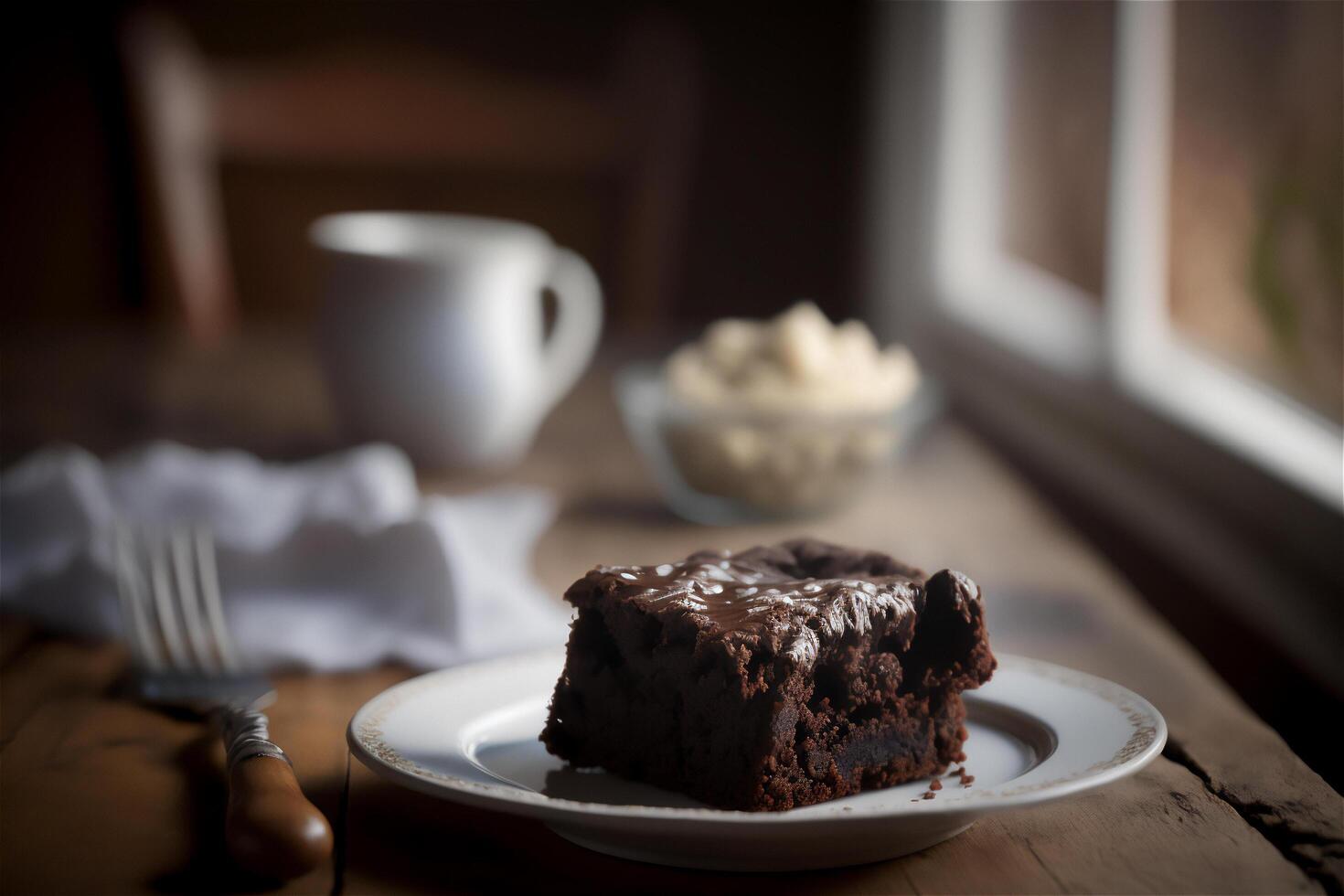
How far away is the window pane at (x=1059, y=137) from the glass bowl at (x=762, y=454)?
53 cm

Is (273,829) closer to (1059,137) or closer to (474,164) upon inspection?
(1059,137)

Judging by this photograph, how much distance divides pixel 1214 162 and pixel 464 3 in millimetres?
1812

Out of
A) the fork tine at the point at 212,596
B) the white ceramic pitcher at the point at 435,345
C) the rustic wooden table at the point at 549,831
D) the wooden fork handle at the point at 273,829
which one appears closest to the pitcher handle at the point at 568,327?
the white ceramic pitcher at the point at 435,345

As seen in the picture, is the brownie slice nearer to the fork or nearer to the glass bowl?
the fork

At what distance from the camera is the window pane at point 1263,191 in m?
1.05

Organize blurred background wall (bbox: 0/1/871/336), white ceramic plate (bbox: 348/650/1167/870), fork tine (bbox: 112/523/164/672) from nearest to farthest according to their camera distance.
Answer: white ceramic plate (bbox: 348/650/1167/870) → fork tine (bbox: 112/523/164/672) → blurred background wall (bbox: 0/1/871/336)

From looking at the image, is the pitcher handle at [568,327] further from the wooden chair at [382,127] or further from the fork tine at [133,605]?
the wooden chair at [382,127]

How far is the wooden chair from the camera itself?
2090 millimetres

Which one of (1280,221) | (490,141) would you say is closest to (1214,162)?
(1280,221)

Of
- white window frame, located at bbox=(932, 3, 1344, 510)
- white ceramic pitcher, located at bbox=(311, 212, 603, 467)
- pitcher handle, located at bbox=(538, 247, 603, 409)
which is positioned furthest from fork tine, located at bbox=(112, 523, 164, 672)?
white window frame, located at bbox=(932, 3, 1344, 510)

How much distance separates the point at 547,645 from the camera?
84 centimetres

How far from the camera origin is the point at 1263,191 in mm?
1167

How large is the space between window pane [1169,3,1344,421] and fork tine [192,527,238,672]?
31.1 inches

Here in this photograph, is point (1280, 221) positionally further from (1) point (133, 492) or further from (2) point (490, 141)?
(2) point (490, 141)
